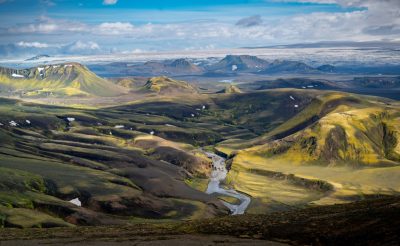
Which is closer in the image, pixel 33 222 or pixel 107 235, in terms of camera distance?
pixel 107 235

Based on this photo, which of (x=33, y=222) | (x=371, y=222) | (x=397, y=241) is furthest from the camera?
(x=33, y=222)

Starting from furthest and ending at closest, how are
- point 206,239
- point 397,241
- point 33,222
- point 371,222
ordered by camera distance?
point 33,222 → point 206,239 → point 371,222 → point 397,241

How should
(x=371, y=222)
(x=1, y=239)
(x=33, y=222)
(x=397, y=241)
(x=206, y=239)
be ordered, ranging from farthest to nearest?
(x=33, y=222) → (x=1, y=239) → (x=206, y=239) → (x=371, y=222) → (x=397, y=241)

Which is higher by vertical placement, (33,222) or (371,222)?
(371,222)

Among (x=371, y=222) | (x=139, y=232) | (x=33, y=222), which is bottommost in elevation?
(x=33, y=222)

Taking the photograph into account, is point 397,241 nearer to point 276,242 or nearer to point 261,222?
point 276,242

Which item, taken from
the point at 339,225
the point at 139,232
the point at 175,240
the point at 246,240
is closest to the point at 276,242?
the point at 246,240

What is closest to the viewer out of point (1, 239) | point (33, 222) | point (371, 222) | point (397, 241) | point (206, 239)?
point (397, 241)

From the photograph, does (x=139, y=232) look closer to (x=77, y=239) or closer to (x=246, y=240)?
(x=77, y=239)

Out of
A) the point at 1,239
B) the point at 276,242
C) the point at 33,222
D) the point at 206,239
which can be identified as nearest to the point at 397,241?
the point at 276,242

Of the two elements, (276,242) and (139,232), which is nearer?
(276,242)
